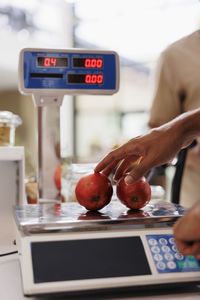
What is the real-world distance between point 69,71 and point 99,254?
23.0 inches

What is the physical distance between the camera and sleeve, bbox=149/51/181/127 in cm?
176

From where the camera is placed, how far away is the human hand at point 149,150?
0.89m

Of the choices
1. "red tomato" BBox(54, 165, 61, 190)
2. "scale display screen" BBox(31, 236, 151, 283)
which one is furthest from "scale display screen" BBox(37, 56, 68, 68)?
"scale display screen" BBox(31, 236, 151, 283)

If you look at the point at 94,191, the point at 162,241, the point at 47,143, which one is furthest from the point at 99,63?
the point at 162,241

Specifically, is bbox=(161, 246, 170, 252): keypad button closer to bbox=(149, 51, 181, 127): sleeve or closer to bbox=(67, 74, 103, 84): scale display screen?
bbox=(67, 74, 103, 84): scale display screen

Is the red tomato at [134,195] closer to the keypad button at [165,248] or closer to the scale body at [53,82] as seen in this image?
the keypad button at [165,248]

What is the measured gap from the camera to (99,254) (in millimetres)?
735

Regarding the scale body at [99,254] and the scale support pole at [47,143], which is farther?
the scale support pole at [47,143]

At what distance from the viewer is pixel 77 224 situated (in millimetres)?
781

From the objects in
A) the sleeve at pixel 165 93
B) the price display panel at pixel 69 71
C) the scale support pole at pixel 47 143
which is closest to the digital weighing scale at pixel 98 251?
the scale support pole at pixel 47 143

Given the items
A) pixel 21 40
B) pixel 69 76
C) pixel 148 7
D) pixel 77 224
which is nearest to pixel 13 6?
pixel 21 40

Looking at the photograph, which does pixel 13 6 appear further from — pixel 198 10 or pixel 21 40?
pixel 198 10

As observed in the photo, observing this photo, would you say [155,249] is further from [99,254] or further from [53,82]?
[53,82]

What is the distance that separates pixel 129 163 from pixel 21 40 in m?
6.03
